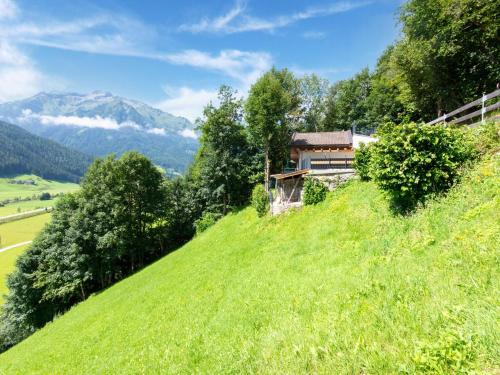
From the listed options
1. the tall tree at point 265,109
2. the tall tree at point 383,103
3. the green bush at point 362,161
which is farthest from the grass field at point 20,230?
the green bush at point 362,161

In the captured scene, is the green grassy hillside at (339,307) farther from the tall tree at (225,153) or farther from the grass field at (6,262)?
the grass field at (6,262)

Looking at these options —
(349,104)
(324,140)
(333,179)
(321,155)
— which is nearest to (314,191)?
(333,179)

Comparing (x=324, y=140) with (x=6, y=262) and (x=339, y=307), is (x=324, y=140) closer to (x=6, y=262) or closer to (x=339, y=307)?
(x=339, y=307)

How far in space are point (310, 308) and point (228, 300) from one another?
5.19 meters

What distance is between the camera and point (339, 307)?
6.27m

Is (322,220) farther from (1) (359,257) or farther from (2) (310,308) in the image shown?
(2) (310,308)

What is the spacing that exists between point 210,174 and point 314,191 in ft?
71.5

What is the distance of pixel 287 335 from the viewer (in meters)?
5.96

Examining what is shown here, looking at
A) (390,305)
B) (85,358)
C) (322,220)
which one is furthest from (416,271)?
(85,358)

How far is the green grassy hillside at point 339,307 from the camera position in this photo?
416 centimetres

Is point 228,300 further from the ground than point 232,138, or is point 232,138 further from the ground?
point 232,138

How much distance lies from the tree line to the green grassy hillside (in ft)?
64.5

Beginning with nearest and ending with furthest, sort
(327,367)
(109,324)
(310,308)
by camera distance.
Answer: (327,367), (310,308), (109,324)

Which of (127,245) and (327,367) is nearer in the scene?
(327,367)
